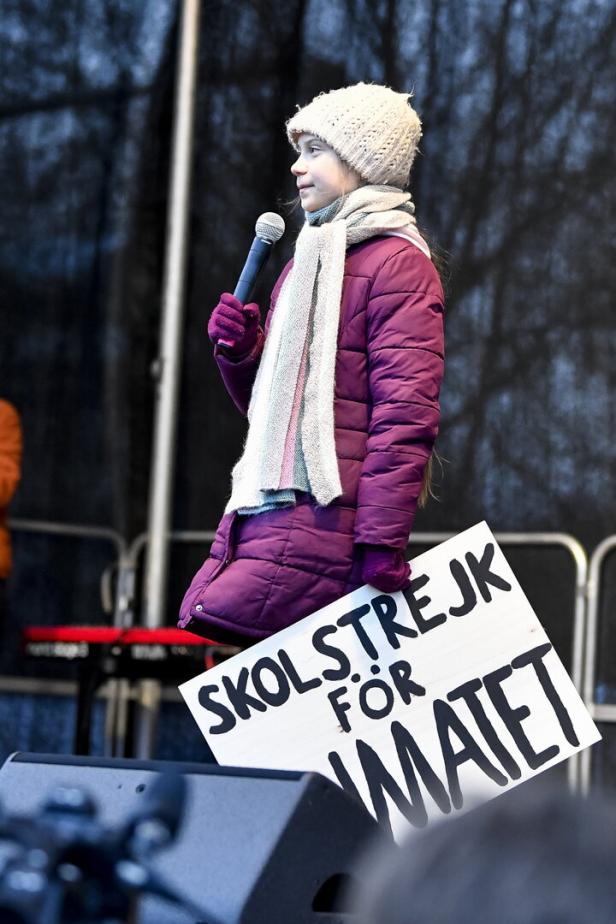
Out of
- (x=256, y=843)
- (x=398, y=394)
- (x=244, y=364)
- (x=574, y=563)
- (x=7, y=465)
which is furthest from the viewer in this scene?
(x=7, y=465)

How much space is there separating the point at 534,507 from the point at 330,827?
2557 mm

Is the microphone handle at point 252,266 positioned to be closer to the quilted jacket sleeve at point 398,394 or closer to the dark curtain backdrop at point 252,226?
the quilted jacket sleeve at point 398,394

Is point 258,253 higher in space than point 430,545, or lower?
higher

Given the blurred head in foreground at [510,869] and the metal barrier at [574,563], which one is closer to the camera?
the blurred head in foreground at [510,869]

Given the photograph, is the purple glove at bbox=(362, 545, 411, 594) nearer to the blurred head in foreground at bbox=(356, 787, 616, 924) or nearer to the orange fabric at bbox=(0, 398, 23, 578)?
the blurred head in foreground at bbox=(356, 787, 616, 924)

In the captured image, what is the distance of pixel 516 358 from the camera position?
15.8 feet

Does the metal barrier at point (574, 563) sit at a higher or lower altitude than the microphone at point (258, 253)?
lower

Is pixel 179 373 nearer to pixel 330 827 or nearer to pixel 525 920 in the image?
pixel 330 827

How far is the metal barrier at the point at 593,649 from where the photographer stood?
449 centimetres

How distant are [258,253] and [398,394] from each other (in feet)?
1.21

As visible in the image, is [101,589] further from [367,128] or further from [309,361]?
[367,128]

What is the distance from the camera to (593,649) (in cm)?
455

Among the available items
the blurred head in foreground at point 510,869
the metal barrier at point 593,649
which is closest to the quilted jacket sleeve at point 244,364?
the metal barrier at point 593,649

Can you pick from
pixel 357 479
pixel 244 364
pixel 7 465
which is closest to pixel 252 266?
pixel 244 364
